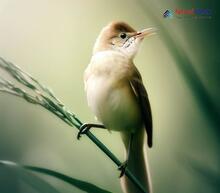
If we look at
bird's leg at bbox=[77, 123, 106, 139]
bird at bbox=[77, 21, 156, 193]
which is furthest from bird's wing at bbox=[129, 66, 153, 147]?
bird's leg at bbox=[77, 123, 106, 139]

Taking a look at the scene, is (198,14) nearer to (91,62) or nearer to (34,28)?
(91,62)

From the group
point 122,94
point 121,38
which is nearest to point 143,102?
point 122,94

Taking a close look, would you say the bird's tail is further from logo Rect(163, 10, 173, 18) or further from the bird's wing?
logo Rect(163, 10, 173, 18)

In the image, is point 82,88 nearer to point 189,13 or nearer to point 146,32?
point 146,32

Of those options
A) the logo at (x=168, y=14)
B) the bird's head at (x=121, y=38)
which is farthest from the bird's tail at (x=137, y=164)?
the logo at (x=168, y=14)

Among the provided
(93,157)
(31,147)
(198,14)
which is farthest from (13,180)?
(198,14)
